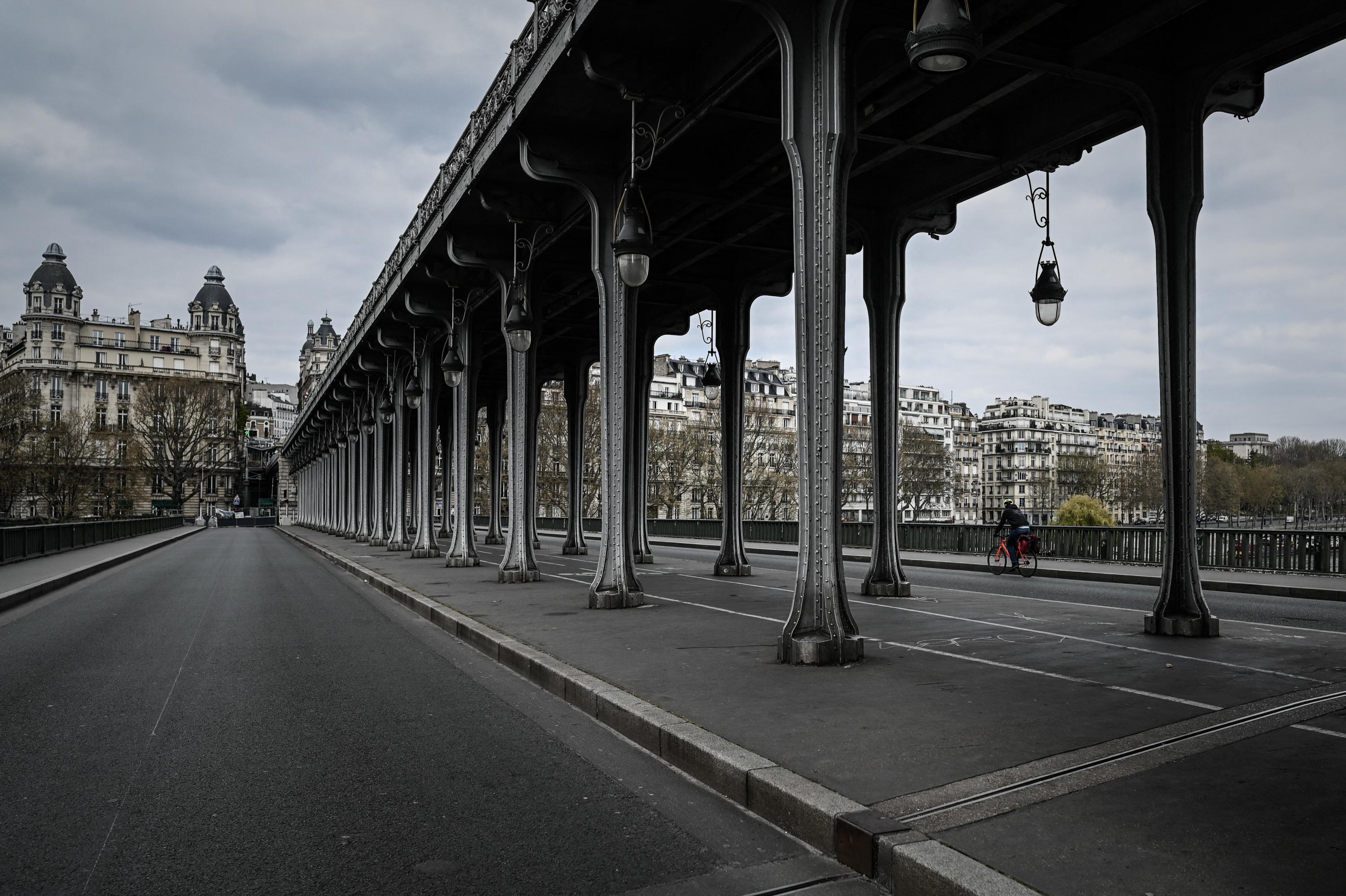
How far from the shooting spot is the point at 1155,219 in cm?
1029

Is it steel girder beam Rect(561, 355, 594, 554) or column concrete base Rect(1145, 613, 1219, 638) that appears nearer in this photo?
column concrete base Rect(1145, 613, 1219, 638)

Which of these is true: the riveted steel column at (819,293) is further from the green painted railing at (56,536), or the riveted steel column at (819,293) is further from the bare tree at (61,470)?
the bare tree at (61,470)

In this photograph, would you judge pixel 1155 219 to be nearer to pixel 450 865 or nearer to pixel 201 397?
pixel 450 865

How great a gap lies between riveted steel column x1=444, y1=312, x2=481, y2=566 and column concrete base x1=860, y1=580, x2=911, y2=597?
11972mm

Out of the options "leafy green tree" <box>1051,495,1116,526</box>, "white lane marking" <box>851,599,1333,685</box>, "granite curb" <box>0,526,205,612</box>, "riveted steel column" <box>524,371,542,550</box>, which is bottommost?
"granite curb" <box>0,526,205,612</box>

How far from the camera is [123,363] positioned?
423ft

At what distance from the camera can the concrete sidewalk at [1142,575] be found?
15828mm

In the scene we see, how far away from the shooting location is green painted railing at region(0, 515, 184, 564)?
24672mm

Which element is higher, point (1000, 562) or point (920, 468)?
point (920, 468)

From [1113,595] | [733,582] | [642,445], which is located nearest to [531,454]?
[642,445]

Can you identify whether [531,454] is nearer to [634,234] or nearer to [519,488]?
[519,488]

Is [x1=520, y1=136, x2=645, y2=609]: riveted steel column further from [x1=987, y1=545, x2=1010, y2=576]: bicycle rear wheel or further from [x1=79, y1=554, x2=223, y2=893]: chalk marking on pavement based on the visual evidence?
[x1=987, y1=545, x2=1010, y2=576]: bicycle rear wheel

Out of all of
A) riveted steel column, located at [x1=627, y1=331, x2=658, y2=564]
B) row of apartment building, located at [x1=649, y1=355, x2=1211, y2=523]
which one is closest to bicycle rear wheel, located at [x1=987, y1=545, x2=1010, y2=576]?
riveted steel column, located at [x1=627, y1=331, x2=658, y2=564]

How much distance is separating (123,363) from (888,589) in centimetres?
13889
